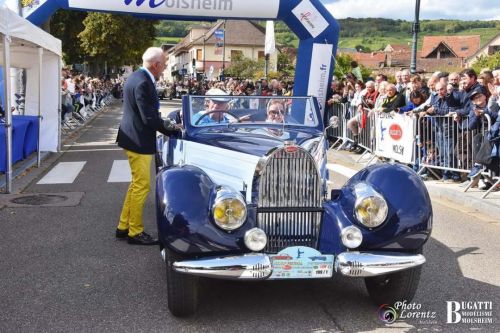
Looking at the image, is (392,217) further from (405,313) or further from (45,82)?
(45,82)

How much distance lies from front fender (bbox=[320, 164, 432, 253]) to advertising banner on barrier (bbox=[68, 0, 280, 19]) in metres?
9.28

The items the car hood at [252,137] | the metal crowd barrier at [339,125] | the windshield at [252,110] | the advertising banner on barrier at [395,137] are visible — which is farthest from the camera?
the metal crowd barrier at [339,125]

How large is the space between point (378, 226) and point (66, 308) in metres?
2.40

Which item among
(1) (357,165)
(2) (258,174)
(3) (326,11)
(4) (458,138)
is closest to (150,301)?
(2) (258,174)

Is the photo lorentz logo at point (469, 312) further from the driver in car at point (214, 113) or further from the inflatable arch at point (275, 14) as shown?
the inflatable arch at point (275, 14)

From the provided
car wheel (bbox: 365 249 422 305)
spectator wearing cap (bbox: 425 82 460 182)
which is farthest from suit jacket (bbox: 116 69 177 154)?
spectator wearing cap (bbox: 425 82 460 182)

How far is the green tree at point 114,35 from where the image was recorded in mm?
41531

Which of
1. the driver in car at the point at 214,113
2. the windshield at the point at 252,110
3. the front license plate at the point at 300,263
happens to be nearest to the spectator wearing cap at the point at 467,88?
the windshield at the point at 252,110

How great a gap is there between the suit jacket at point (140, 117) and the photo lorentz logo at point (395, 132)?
596 centimetres

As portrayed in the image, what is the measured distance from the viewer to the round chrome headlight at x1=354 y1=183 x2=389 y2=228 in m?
4.35

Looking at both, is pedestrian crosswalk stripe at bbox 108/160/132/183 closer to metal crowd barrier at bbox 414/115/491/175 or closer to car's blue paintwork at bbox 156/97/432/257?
metal crowd barrier at bbox 414/115/491/175

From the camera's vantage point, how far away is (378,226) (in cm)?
435

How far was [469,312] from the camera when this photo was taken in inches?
178

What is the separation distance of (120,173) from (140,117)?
5186 mm
